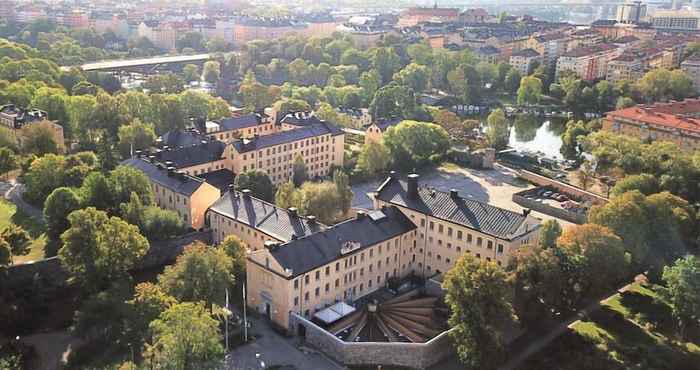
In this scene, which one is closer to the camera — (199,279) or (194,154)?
(199,279)

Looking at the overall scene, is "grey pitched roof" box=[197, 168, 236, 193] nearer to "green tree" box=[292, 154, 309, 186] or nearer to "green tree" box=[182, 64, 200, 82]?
"green tree" box=[292, 154, 309, 186]

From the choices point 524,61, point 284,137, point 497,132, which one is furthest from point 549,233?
point 524,61

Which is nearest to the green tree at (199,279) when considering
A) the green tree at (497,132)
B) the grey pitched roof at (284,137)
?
the grey pitched roof at (284,137)

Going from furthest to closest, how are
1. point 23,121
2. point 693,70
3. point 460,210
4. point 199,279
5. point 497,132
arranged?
point 693,70
point 497,132
point 23,121
point 460,210
point 199,279

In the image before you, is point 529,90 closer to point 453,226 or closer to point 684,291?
point 453,226

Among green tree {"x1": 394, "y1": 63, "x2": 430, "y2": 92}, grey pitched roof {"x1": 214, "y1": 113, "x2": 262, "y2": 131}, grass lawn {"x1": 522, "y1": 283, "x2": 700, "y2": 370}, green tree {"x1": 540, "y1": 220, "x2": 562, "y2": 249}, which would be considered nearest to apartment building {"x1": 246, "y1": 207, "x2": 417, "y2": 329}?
green tree {"x1": 540, "y1": 220, "x2": 562, "y2": 249}

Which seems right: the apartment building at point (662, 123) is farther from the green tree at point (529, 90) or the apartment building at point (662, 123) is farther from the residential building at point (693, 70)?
the residential building at point (693, 70)
